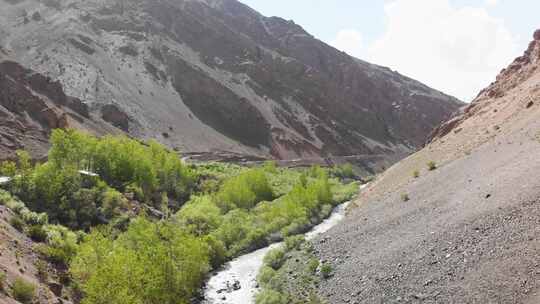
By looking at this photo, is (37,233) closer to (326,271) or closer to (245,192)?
(326,271)

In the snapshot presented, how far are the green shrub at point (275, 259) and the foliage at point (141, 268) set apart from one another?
5.08m

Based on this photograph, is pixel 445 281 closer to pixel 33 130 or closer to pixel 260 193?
pixel 260 193

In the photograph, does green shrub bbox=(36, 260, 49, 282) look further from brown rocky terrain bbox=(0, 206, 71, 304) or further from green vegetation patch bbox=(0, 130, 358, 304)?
green vegetation patch bbox=(0, 130, 358, 304)

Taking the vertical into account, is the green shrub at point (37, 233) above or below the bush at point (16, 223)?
below

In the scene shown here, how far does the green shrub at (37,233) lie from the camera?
36.8m

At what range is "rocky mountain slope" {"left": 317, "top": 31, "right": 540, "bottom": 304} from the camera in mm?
24000

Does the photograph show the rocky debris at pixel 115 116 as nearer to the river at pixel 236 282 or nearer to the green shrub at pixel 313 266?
the river at pixel 236 282

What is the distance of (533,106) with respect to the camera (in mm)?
50156

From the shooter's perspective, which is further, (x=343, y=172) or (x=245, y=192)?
(x=343, y=172)

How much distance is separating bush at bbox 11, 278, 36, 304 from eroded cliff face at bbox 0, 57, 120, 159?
5234 centimetres

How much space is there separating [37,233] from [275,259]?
16779 mm

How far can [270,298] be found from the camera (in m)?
32.9

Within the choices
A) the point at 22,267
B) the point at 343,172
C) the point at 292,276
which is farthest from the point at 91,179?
the point at 343,172

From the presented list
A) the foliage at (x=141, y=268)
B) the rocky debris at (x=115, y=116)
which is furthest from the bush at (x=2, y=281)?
the rocky debris at (x=115, y=116)
